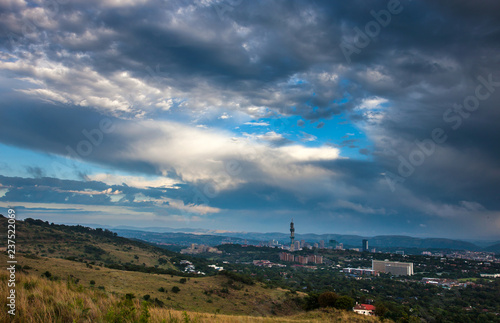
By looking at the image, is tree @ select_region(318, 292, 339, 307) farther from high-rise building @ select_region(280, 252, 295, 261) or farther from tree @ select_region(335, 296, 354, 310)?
high-rise building @ select_region(280, 252, 295, 261)

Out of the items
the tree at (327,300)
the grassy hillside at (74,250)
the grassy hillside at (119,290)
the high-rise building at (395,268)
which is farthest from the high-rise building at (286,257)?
the tree at (327,300)

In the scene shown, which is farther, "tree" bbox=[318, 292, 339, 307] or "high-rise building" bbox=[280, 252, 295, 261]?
"high-rise building" bbox=[280, 252, 295, 261]

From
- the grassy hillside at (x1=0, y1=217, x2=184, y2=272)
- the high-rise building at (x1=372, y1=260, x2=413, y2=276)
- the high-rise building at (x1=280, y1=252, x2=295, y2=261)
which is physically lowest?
the high-rise building at (x1=280, y1=252, x2=295, y2=261)

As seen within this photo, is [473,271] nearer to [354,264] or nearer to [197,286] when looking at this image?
[354,264]

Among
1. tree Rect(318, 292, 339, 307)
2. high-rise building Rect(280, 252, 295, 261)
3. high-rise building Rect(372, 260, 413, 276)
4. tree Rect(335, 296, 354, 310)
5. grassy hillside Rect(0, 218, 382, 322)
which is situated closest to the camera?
grassy hillside Rect(0, 218, 382, 322)

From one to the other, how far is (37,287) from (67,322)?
283cm

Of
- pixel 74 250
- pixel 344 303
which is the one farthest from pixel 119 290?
pixel 74 250

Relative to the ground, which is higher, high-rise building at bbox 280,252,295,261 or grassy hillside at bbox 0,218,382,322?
grassy hillside at bbox 0,218,382,322

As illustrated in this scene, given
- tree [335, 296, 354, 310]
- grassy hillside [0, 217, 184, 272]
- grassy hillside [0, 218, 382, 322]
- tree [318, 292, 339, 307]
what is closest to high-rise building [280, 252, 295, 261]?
grassy hillside [0, 218, 382, 322]

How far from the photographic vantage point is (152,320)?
7656mm

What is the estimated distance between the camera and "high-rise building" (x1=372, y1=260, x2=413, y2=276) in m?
136

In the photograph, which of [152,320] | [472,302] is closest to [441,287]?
[472,302]

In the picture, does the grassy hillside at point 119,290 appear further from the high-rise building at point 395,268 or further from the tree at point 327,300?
the high-rise building at point 395,268

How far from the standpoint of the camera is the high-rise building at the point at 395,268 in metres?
136
